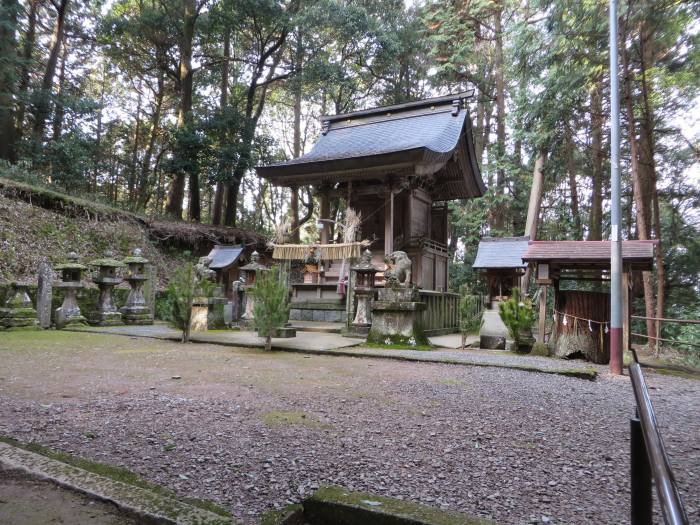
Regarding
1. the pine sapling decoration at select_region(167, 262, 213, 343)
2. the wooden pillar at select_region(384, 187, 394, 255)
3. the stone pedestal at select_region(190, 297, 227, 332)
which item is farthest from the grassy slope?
the wooden pillar at select_region(384, 187, 394, 255)

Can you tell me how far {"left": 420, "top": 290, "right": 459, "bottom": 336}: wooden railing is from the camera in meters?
10.3

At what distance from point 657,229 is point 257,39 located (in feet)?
65.0

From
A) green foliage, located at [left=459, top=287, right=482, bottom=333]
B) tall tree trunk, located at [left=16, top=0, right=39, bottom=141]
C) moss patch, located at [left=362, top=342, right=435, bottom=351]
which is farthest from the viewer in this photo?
Answer: tall tree trunk, located at [left=16, top=0, right=39, bottom=141]

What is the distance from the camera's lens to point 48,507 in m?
1.78

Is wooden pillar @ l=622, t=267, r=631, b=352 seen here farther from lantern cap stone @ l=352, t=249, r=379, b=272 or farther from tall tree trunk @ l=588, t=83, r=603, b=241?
tall tree trunk @ l=588, t=83, r=603, b=241

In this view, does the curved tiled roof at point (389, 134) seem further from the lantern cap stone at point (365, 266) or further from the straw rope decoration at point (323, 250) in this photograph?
the lantern cap stone at point (365, 266)

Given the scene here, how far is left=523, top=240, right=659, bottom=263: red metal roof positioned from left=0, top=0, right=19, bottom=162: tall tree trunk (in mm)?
18073

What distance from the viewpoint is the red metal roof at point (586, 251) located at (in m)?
7.14

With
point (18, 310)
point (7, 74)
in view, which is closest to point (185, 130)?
point (7, 74)

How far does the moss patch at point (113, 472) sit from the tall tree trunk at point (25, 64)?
18.6 m

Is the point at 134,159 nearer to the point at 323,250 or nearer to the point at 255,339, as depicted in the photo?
the point at 323,250

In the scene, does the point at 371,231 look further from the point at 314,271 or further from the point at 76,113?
the point at 76,113

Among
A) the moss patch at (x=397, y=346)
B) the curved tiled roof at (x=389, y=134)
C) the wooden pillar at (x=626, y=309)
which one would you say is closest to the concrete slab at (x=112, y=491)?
the moss patch at (x=397, y=346)

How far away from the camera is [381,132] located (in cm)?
1544
